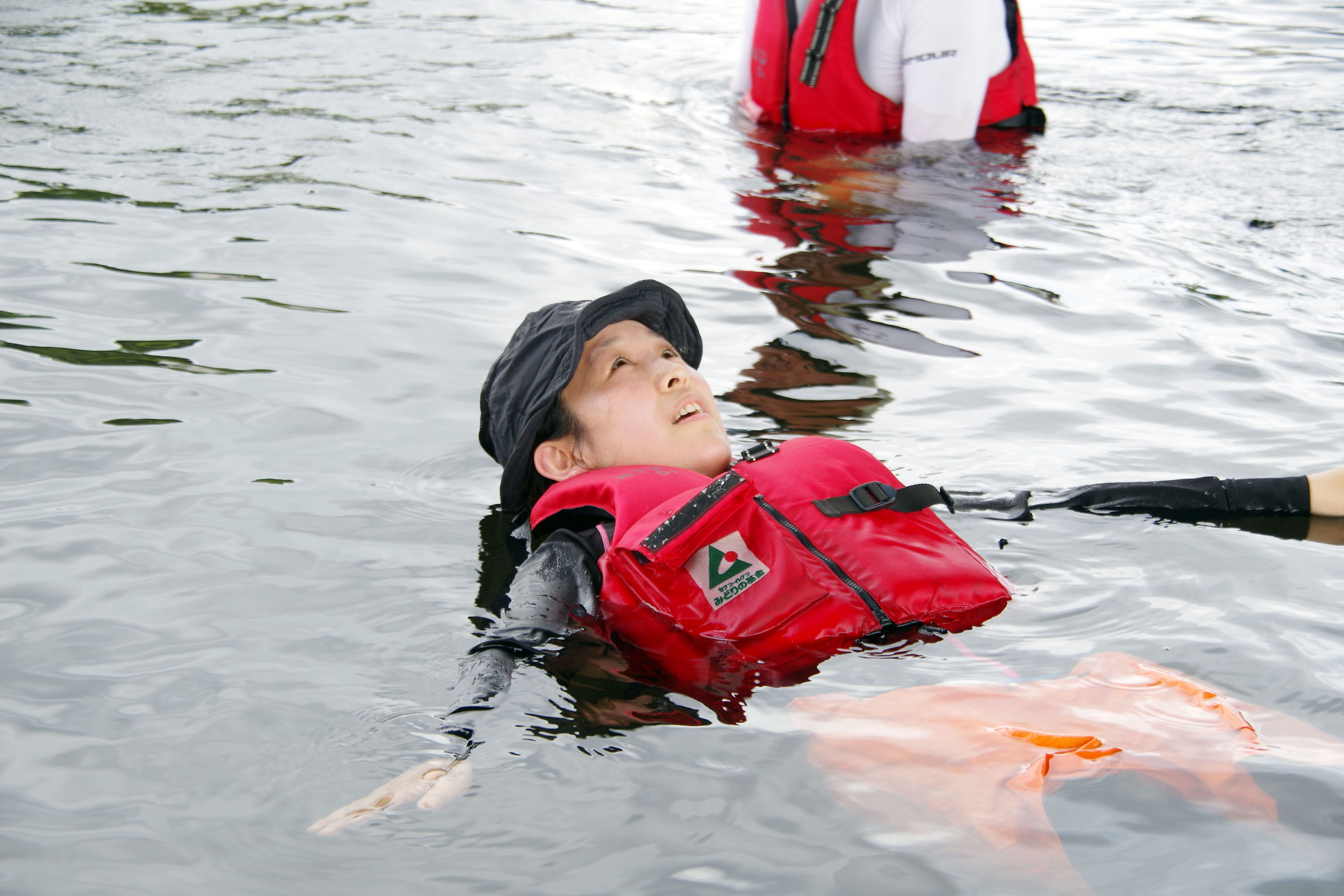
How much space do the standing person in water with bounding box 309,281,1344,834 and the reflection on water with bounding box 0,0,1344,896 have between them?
7 centimetres

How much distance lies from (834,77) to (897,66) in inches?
13.3

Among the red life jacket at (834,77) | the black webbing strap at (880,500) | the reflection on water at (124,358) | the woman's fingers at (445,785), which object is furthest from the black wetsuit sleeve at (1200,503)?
the red life jacket at (834,77)

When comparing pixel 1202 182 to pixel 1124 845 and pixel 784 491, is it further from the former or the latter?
pixel 1124 845

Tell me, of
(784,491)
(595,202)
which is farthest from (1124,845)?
(595,202)

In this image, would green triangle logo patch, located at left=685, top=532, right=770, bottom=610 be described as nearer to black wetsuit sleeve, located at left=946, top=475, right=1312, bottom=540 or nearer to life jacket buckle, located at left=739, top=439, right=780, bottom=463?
life jacket buckle, located at left=739, top=439, right=780, bottom=463

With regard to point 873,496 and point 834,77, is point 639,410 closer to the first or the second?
point 873,496

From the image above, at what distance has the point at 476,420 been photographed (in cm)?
352

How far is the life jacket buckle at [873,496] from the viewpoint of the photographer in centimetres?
250

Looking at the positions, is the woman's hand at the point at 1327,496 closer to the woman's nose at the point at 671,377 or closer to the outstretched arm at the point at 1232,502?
the outstretched arm at the point at 1232,502

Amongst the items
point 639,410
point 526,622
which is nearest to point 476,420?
point 639,410

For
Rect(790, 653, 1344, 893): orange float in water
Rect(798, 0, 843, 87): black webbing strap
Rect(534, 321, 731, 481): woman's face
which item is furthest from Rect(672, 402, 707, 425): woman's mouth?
Rect(798, 0, 843, 87): black webbing strap

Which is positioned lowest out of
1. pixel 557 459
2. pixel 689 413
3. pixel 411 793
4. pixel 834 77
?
pixel 411 793

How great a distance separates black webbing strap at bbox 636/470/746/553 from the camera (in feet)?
7.47

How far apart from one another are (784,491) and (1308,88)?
22.5ft
